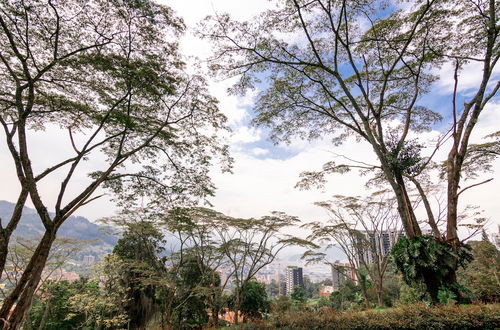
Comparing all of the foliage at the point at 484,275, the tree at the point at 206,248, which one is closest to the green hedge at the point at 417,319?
the foliage at the point at 484,275

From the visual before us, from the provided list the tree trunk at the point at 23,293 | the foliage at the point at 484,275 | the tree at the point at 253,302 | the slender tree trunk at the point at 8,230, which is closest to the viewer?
the tree trunk at the point at 23,293

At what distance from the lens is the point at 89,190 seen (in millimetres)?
5141

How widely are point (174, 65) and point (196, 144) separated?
213 cm

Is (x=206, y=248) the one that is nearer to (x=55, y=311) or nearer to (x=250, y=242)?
(x=250, y=242)

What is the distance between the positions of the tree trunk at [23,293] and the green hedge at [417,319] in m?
5.85

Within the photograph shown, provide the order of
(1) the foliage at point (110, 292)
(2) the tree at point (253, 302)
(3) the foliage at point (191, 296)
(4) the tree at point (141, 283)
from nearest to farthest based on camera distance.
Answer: (1) the foliage at point (110, 292) < (4) the tree at point (141, 283) < (3) the foliage at point (191, 296) < (2) the tree at point (253, 302)

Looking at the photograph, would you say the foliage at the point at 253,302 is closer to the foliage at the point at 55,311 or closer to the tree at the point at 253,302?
the tree at the point at 253,302

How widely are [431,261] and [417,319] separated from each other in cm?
Answer: 138

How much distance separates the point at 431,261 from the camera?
5871mm

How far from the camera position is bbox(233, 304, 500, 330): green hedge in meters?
5.02

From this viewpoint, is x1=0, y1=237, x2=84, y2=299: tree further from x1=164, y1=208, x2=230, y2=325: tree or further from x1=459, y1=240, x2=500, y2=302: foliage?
x1=459, y1=240, x2=500, y2=302: foliage

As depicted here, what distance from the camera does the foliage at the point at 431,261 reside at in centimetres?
590

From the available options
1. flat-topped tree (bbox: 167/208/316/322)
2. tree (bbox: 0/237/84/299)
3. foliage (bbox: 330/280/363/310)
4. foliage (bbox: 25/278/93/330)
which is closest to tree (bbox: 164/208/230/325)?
flat-topped tree (bbox: 167/208/316/322)

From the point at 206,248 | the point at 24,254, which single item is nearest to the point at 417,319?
the point at 206,248
